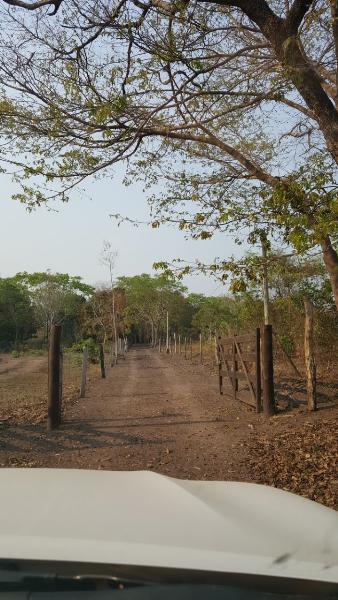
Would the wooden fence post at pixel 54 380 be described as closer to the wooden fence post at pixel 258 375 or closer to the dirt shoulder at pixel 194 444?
the dirt shoulder at pixel 194 444

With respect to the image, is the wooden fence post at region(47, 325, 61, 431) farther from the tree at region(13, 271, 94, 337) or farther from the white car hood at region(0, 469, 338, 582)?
the tree at region(13, 271, 94, 337)

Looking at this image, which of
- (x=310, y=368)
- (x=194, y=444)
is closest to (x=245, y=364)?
(x=310, y=368)

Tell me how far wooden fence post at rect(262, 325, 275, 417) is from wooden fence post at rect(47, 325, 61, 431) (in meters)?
3.96

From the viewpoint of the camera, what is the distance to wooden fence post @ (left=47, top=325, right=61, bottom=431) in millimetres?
9938

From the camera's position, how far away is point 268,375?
1088cm

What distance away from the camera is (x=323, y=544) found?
198 centimetres

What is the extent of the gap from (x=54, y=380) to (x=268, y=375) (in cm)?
408

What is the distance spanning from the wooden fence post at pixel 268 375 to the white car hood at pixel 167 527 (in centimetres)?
815

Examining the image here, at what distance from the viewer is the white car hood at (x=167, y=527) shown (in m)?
1.75

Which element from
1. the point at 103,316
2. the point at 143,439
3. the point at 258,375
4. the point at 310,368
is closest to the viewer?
the point at 143,439

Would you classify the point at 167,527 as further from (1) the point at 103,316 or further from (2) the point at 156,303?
(2) the point at 156,303

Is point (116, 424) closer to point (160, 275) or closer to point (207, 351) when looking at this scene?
point (160, 275)

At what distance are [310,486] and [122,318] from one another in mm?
54279

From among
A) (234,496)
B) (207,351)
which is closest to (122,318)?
(207,351)
